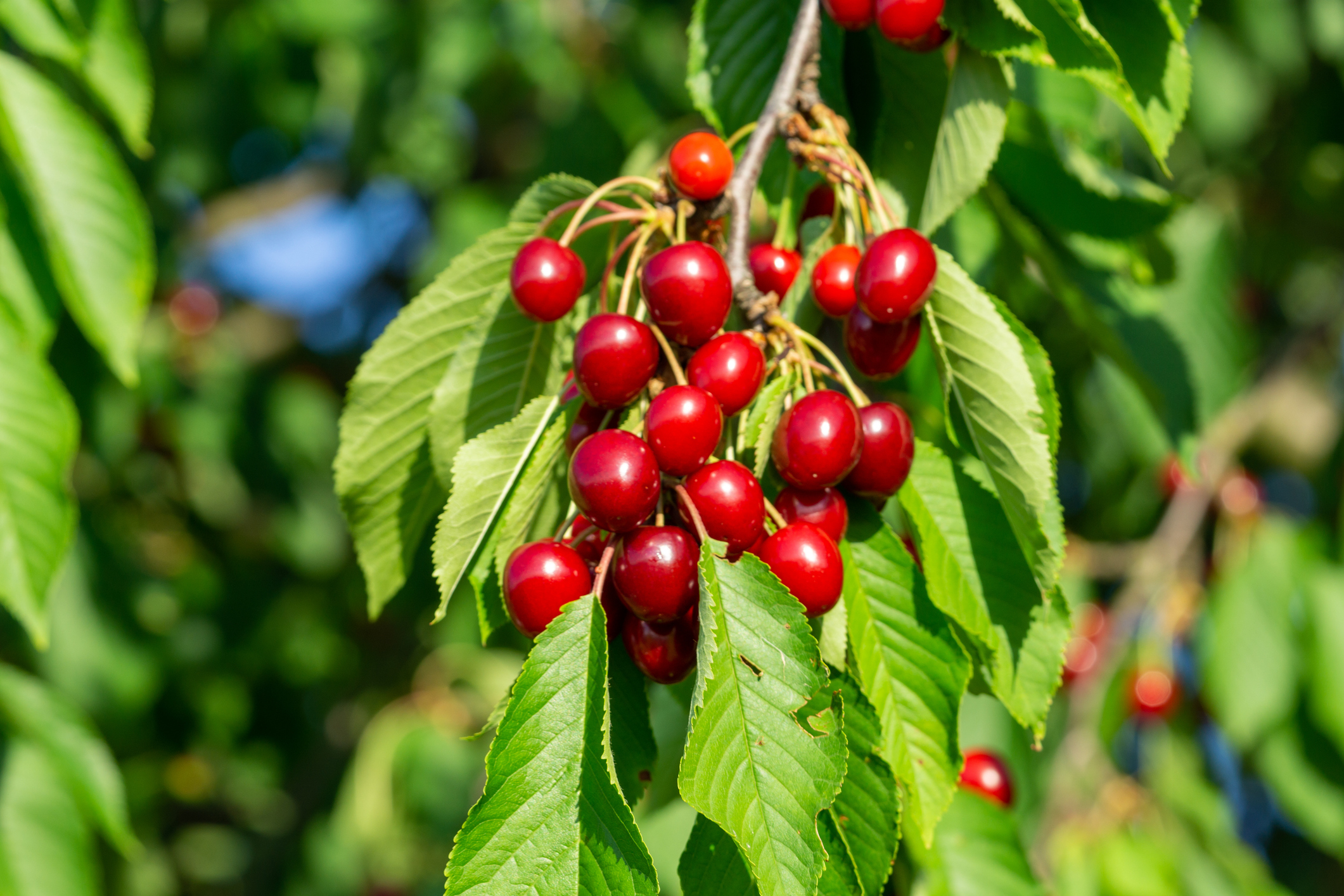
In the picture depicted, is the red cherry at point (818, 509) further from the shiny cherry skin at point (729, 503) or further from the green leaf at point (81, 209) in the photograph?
the green leaf at point (81, 209)

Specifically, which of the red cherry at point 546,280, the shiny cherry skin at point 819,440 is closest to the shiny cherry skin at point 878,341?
the shiny cherry skin at point 819,440

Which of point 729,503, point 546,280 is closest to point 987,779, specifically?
point 729,503

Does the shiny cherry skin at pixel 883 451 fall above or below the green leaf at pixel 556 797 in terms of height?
above

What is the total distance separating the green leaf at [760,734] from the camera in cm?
74

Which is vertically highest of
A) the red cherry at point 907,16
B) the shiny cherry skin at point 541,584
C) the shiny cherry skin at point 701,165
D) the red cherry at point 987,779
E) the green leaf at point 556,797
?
the red cherry at point 907,16

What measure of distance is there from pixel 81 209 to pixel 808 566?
1151mm

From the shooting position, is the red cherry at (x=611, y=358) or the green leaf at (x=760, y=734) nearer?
the green leaf at (x=760, y=734)

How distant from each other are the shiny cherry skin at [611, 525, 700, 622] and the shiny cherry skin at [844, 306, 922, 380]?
29 centimetres

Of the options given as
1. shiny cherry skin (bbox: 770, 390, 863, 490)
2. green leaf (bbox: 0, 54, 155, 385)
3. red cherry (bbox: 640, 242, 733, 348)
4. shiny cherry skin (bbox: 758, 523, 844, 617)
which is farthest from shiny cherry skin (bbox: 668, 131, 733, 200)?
green leaf (bbox: 0, 54, 155, 385)

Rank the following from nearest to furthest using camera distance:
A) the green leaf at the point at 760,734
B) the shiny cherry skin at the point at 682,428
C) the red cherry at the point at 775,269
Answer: the green leaf at the point at 760,734
the shiny cherry skin at the point at 682,428
the red cherry at the point at 775,269

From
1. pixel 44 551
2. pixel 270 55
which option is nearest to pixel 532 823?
pixel 44 551

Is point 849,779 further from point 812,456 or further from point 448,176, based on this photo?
point 448,176

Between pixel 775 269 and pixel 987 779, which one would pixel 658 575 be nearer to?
pixel 775 269

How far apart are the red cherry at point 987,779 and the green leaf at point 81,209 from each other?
1.29 m
